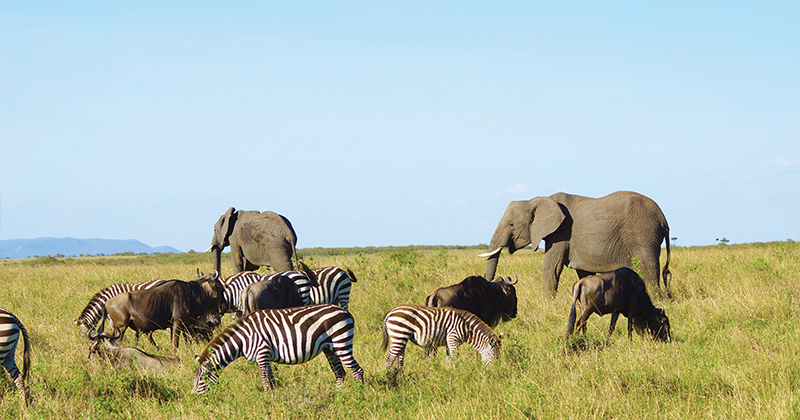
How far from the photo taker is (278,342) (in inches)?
269

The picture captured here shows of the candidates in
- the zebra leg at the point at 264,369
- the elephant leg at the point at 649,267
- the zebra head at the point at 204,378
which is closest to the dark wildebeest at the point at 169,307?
the zebra head at the point at 204,378

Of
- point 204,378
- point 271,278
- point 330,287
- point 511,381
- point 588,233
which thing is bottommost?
point 511,381

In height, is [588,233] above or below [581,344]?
above

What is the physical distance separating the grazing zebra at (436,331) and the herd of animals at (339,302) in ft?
0.04

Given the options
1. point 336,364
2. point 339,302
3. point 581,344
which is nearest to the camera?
point 336,364

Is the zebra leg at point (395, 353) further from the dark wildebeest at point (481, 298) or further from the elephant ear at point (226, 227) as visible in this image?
the elephant ear at point (226, 227)

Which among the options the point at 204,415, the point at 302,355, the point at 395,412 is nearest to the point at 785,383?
the point at 395,412

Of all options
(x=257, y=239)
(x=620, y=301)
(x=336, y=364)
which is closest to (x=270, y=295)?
(x=336, y=364)

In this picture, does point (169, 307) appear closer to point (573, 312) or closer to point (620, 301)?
point (573, 312)

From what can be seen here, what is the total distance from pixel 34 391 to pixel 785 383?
312 inches

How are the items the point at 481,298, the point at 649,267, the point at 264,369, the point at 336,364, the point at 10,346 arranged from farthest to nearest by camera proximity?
the point at 649,267 < the point at 481,298 < the point at 336,364 < the point at 10,346 < the point at 264,369

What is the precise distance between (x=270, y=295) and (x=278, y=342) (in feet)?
8.84

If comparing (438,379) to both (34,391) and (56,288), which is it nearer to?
(34,391)

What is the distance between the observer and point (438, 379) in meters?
6.94
